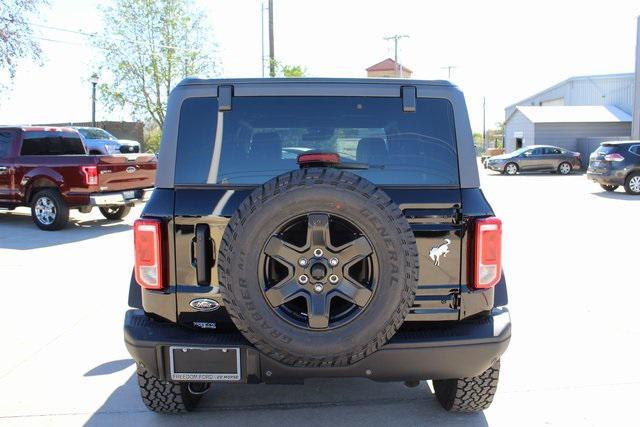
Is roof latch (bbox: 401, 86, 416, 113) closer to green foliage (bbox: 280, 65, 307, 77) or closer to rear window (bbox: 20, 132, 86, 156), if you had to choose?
rear window (bbox: 20, 132, 86, 156)

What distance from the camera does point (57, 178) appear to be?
1108 centimetres

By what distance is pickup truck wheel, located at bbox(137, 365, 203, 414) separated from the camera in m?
3.49

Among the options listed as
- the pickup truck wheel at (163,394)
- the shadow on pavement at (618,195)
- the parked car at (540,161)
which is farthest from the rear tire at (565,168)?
the pickup truck wheel at (163,394)

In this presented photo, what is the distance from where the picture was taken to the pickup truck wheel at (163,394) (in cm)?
349

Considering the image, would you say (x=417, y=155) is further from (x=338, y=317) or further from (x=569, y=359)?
(x=569, y=359)

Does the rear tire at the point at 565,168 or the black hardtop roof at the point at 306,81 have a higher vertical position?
the black hardtop roof at the point at 306,81

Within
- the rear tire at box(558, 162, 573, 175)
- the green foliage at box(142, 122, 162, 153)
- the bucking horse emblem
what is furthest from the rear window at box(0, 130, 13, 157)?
the green foliage at box(142, 122, 162, 153)

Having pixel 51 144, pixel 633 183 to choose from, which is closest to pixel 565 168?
pixel 633 183

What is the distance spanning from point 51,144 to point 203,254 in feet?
34.3

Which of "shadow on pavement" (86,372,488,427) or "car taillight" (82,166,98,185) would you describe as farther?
"car taillight" (82,166,98,185)

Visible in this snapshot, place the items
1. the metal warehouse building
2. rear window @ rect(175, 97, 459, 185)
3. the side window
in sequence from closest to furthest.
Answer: rear window @ rect(175, 97, 459, 185) < the side window < the metal warehouse building

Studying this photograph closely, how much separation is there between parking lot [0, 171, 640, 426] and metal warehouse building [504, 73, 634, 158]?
28915 mm

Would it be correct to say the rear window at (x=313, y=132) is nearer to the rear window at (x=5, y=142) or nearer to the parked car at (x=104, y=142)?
the rear window at (x=5, y=142)

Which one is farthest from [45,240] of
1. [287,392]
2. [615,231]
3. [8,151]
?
[615,231]
